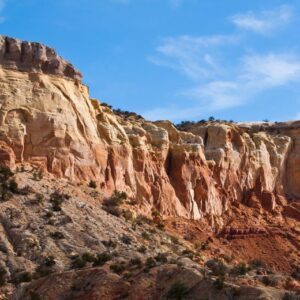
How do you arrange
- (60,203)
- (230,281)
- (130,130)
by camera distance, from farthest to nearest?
1. (130,130)
2. (60,203)
3. (230,281)

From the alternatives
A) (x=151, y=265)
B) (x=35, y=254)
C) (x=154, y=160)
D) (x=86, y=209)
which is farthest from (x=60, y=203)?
(x=154, y=160)

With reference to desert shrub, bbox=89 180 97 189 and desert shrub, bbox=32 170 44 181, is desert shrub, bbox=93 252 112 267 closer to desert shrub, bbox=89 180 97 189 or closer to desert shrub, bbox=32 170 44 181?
desert shrub, bbox=32 170 44 181

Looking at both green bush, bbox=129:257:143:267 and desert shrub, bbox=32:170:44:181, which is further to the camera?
desert shrub, bbox=32:170:44:181

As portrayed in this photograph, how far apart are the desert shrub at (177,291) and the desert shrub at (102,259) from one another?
8178 mm

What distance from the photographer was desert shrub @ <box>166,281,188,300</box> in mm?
43406

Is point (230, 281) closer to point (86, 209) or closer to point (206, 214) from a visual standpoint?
point (86, 209)

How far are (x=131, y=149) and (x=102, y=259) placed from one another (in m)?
21.9

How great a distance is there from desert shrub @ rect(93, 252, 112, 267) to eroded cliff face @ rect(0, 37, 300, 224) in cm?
1186

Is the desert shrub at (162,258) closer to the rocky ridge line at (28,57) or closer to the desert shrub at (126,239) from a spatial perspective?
the desert shrub at (126,239)

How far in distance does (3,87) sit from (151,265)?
21271 millimetres

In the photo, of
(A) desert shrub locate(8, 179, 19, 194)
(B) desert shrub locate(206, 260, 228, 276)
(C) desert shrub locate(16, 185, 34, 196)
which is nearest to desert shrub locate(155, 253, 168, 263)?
(B) desert shrub locate(206, 260, 228, 276)

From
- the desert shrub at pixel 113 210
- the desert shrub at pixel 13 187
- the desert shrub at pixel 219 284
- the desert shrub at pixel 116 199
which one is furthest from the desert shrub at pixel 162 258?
the desert shrub at pixel 116 199

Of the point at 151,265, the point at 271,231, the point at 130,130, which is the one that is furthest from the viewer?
the point at 271,231

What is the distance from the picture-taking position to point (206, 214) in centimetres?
7994
